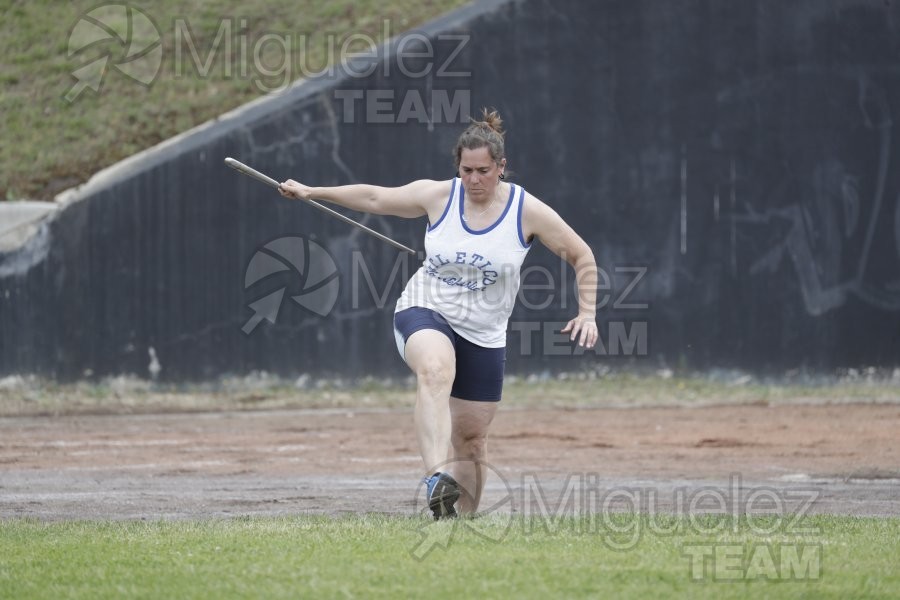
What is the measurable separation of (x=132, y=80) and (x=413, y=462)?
9.49m

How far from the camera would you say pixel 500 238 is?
706 centimetres

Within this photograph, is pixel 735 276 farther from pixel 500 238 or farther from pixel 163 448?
pixel 500 238

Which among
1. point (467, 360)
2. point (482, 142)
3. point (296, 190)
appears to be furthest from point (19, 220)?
point (482, 142)

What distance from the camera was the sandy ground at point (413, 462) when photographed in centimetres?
852

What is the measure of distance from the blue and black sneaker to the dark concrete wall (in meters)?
9.99

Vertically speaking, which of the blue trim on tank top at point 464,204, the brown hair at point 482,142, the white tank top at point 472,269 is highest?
the brown hair at point 482,142

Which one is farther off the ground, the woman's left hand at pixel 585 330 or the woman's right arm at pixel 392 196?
the woman's right arm at pixel 392 196

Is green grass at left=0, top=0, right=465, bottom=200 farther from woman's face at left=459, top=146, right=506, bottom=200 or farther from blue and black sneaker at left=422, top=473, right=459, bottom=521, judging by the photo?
blue and black sneaker at left=422, top=473, right=459, bottom=521

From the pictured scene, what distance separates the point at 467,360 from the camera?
23.7 ft

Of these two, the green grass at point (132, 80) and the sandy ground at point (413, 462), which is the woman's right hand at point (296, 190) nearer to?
the sandy ground at point (413, 462)

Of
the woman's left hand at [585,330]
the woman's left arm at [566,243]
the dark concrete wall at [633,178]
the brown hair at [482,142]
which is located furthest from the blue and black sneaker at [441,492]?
the dark concrete wall at [633,178]

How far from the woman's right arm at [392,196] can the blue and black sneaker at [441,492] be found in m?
1.50

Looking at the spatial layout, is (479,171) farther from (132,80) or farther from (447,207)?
(132,80)

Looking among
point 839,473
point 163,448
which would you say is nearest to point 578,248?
point 839,473
